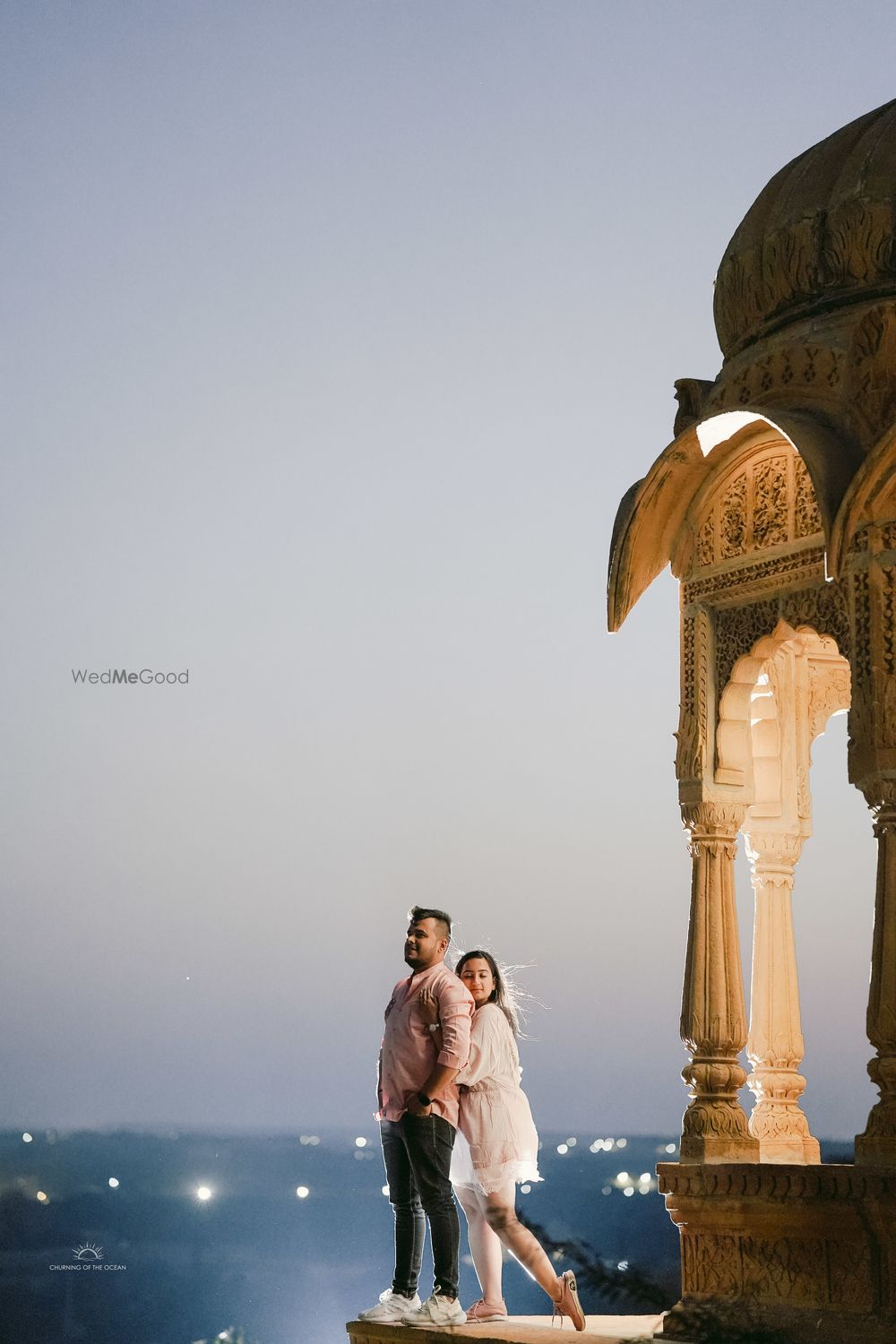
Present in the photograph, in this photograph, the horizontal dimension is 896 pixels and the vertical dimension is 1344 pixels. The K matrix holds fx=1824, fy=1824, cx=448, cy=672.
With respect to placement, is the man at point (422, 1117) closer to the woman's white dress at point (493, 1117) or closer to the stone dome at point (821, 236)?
the woman's white dress at point (493, 1117)

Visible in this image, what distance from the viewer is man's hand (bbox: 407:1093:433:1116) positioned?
812 cm

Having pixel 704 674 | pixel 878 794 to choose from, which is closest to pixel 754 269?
pixel 704 674

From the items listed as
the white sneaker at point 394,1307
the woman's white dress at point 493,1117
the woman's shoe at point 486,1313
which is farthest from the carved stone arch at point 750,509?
the white sneaker at point 394,1307

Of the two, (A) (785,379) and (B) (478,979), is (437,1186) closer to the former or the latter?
(B) (478,979)

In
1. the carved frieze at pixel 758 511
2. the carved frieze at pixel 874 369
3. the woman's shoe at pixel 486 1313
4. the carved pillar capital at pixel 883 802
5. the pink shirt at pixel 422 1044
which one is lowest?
the woman's shoe at pixel 486 1313

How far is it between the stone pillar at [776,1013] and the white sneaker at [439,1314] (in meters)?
2.37

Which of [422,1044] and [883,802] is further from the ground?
[883,802]

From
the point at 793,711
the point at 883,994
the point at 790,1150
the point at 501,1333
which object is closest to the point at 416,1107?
the point at 501,1333

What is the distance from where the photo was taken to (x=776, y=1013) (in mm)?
10219

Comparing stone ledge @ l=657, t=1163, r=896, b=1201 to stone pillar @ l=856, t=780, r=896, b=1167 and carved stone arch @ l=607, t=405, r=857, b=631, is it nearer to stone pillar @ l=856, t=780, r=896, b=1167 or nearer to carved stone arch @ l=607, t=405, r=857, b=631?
stone pillar @ l=856, t=780, r=896, b=1167

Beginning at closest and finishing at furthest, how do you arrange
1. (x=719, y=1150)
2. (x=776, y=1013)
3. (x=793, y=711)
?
(x=719, y=1150)
(x=776, y=1013)
(x=793, y=711)

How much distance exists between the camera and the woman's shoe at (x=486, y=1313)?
8.49 metres

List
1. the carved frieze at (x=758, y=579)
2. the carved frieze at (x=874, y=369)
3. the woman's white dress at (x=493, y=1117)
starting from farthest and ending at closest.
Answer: the carved frieze at (x=758, y=579) < the woman's white dress at (x=493, y=1117) < the carved frieze at (x=874, y=369)

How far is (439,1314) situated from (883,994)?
7.91ft
